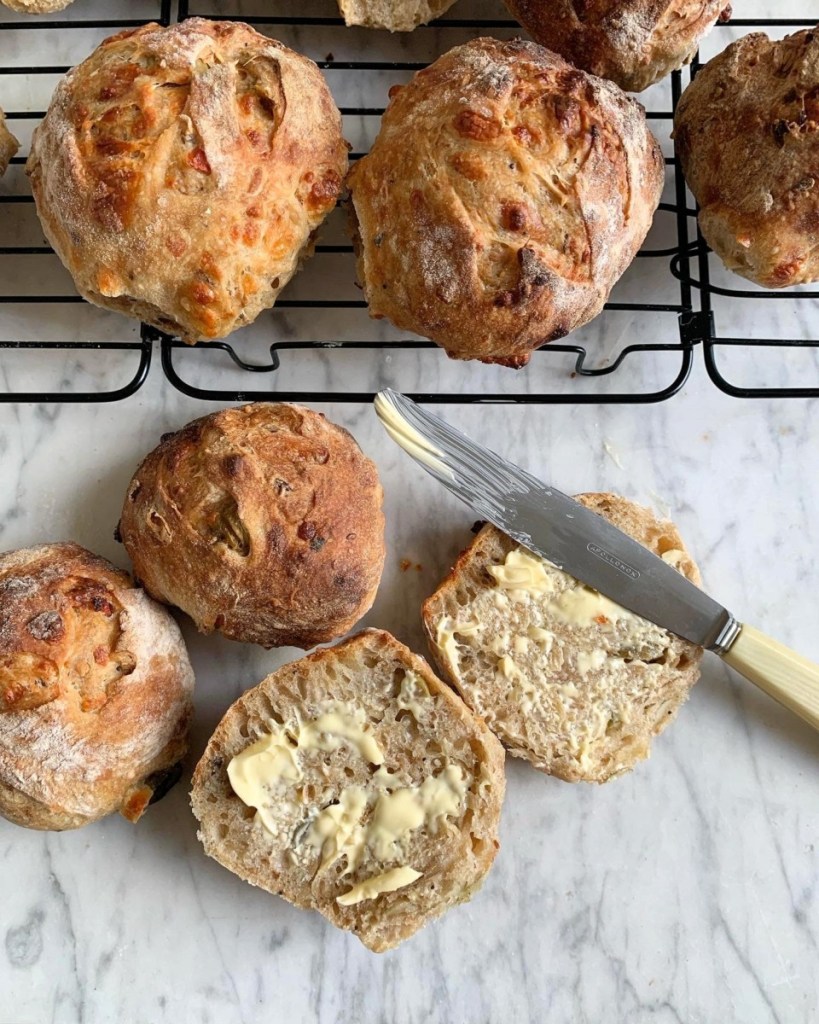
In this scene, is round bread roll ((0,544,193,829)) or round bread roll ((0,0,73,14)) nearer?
round bread roll ((0,544,193,829))

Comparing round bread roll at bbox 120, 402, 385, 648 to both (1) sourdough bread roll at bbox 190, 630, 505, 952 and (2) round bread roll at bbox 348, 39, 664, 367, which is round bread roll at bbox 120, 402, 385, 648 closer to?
(1) sourdough bread roll at bbox 190, 630, 505, 952

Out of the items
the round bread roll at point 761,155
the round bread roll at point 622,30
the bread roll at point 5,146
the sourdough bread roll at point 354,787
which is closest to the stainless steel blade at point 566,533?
the sourdough bread roll at point 354,787

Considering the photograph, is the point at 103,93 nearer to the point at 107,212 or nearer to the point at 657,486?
the point at 107,212

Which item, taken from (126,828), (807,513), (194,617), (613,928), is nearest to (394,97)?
(194,617)

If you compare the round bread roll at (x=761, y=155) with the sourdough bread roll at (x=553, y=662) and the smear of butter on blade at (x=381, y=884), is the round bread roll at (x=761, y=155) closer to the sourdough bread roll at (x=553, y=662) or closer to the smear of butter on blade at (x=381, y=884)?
the sourdough bread roll at (x=553, y=662)

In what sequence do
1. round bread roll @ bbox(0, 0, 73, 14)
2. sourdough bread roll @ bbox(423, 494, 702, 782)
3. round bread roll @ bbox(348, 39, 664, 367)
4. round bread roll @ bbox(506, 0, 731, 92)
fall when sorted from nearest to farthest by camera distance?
round bread roll @ bbox(348, 39, 664, 367) → round bread roll @ bbox(506, 0, 731, 92) → sourdough bread roll @ bbox(423, 494, 702, 782) → round bread roll @ bbox(0, 0, 73, 14)

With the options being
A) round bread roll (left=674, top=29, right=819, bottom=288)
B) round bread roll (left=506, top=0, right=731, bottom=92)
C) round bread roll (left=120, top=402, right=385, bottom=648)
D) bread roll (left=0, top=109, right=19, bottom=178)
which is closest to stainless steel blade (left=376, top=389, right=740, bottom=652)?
round bread roll (left=120, top=402, right=385, bottom=648)
